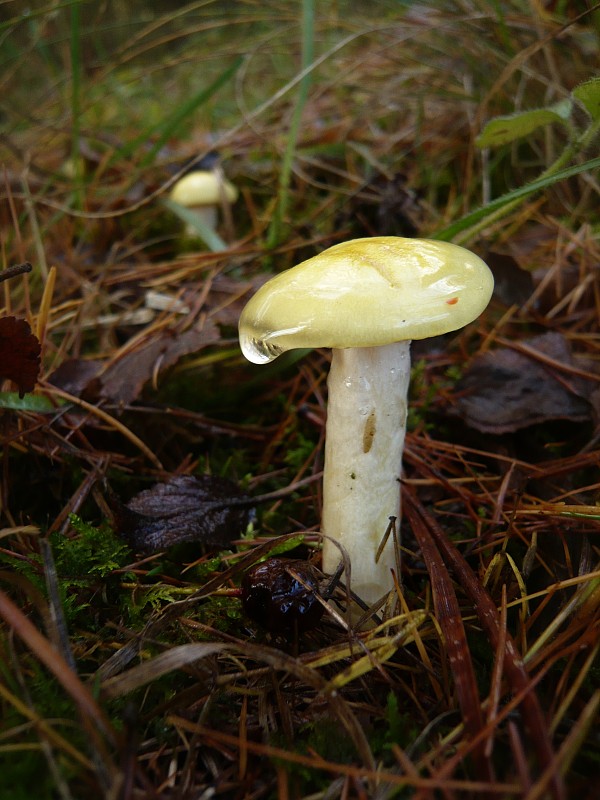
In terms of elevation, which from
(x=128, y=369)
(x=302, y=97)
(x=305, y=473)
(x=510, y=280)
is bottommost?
(x=305, y=473)

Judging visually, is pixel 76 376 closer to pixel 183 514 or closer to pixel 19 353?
pixel 19 353

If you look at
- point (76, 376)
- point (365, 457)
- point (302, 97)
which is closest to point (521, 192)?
point (365, 457)

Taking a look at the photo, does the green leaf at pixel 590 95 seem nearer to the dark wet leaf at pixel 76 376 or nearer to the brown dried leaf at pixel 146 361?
the brown dried leaf at pixel 146 361

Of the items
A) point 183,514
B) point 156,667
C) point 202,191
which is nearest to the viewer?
point 156,667

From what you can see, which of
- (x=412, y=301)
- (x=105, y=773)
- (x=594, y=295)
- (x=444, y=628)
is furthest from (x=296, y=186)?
(x=105, y=773)

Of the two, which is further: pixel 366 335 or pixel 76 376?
pixel 76 376

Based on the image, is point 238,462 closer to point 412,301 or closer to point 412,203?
point 412,301

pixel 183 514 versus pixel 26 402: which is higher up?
pixel 26 402
